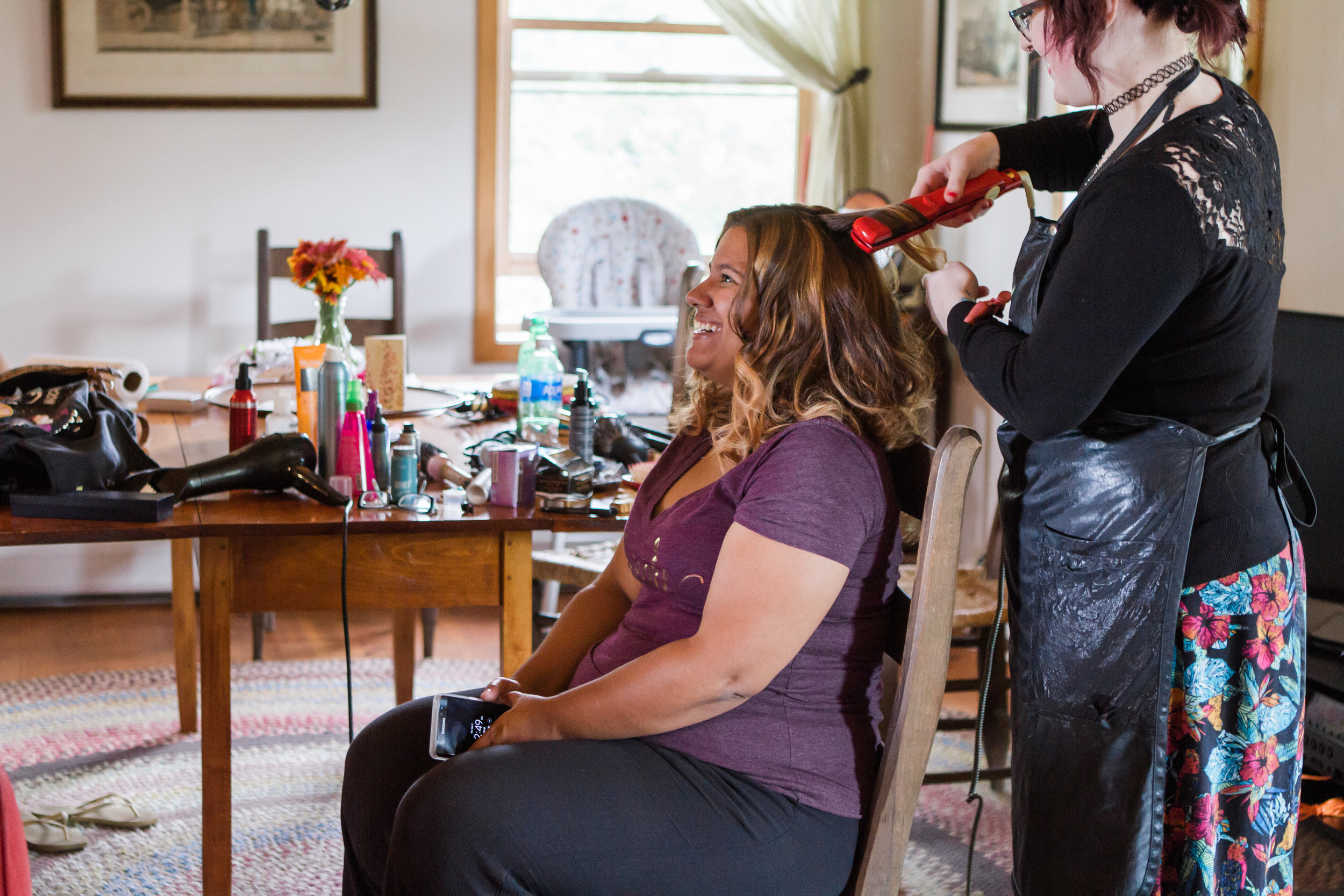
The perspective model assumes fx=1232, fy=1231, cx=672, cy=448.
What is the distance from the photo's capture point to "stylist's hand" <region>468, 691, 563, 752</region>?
139cm

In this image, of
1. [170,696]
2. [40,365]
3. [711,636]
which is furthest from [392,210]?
[711,636]

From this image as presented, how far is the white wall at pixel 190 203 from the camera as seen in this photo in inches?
150

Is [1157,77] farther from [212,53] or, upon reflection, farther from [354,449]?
[212,53]

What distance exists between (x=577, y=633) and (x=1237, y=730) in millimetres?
803

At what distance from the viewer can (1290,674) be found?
132 centimetres

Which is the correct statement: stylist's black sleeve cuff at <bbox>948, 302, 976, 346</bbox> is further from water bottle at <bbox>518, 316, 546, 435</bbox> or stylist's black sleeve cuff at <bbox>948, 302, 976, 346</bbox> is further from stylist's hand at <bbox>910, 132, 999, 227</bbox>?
water bottle at <bbox>518, 316, 546, 435</bbox>

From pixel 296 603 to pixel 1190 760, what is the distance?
49.4 inches

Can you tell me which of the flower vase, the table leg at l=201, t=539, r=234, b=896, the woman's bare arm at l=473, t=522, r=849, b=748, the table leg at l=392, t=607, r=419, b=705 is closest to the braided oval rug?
the table leg at l=392, t=607, r=419, b=705

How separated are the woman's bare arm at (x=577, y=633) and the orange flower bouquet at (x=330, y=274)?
130 centimetres

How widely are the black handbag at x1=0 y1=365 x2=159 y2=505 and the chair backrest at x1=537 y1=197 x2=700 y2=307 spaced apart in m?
2.04

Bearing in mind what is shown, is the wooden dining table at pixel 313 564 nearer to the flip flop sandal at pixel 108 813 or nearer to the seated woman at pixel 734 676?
the seated woman at pixel 734 676

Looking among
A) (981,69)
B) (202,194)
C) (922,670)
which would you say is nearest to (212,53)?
(202,194)

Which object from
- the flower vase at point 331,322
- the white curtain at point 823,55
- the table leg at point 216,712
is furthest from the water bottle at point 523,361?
the white curtain at point 823,55

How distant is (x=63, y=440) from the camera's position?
1.87 metres
